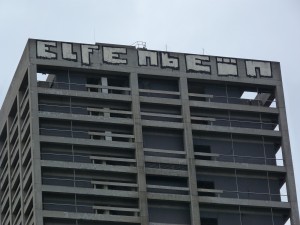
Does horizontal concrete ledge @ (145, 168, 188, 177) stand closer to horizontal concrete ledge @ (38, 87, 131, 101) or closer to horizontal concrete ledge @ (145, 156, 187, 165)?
horizontal concrete ledge @ (145, 156, 187, 165)


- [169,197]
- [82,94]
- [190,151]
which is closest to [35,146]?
[82,94]

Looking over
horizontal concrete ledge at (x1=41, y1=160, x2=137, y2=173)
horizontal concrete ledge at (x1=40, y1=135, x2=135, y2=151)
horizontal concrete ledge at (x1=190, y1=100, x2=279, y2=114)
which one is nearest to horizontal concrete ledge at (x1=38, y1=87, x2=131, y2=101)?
horizontal concrete ledge at (x1=40, y1=135, x2=135, y2=151)

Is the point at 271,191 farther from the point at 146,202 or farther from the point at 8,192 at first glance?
the point at 8,192

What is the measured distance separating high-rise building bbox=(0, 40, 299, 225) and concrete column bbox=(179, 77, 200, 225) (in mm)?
150

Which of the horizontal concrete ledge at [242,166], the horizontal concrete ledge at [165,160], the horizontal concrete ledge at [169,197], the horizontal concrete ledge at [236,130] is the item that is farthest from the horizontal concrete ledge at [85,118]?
the horizontal concrete ledge at [242,166]

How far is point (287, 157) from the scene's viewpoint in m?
171

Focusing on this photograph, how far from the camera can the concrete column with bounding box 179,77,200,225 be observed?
161750 millimetres

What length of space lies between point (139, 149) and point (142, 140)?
1.42 meters

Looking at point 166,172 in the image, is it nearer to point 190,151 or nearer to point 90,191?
point 190,151

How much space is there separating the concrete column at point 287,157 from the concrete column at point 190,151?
37.7 feet

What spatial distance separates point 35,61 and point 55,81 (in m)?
3.33

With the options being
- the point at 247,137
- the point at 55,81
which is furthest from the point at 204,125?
the point at 55,81

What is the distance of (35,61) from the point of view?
16438 cm

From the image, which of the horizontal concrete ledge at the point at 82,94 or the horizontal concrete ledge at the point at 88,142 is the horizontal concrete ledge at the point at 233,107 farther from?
the horizontal concrete ledge at the point at 88,142
